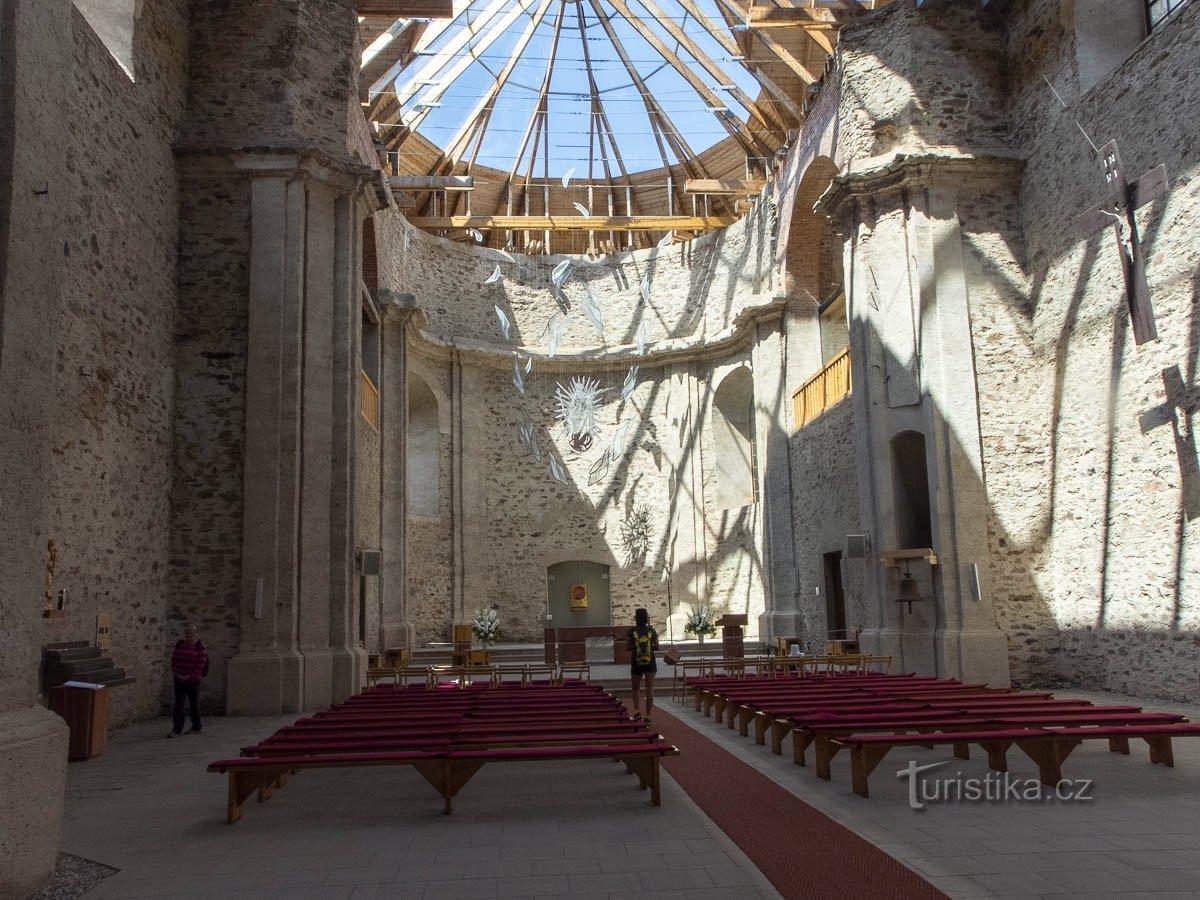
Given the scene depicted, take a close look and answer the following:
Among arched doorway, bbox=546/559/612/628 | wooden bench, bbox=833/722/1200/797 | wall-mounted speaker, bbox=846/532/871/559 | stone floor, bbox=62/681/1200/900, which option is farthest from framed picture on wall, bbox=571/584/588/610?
wooden bench, bbox=833/722/1200/797

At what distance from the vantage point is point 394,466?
1955 cm

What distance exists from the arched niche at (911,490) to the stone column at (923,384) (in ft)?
0.56

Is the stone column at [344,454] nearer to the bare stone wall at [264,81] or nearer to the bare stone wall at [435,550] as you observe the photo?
the bare stone wall at [264,81]

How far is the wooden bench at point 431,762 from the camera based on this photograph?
18.0ft

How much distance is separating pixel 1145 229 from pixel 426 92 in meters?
15.5

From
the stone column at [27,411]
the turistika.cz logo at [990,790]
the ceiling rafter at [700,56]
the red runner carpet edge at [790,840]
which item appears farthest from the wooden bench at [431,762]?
the ceiling rafter at [700,56]

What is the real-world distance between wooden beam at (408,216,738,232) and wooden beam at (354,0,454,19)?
7.72 meters

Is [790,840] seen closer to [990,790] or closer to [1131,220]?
[990,790]

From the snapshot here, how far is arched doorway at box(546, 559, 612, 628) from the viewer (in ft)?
76.3

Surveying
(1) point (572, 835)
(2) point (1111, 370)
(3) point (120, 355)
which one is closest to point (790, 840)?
(1) point (572, 835)

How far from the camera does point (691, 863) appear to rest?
456cm

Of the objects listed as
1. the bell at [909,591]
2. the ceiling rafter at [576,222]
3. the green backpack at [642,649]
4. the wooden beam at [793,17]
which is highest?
the wooden beam at [793,17]

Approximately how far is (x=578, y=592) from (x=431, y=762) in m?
17.7

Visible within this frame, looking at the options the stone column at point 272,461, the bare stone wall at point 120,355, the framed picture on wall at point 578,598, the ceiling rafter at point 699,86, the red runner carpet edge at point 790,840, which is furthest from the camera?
the framed picture on wall at point 578,598
